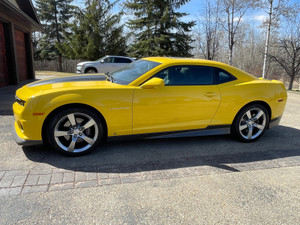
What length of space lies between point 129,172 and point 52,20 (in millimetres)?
35831

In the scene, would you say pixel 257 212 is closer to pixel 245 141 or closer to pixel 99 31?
pixel 245 141

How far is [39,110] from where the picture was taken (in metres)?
3.18

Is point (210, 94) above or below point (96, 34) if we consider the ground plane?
below

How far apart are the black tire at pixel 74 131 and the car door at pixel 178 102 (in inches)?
25.0

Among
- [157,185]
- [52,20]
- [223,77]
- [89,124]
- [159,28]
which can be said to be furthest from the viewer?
[52,20]

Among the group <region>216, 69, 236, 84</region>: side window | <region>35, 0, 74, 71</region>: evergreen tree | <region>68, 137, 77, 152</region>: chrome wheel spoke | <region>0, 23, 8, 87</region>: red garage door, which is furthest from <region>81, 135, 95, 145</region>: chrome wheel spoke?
<region>35, 0, 74, 71</region>: evergreen tree

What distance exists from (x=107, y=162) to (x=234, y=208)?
1.81 metres

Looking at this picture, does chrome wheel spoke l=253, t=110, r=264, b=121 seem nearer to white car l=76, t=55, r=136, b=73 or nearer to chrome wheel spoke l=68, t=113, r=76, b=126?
chrome wheel spoke l=68, t=113, r=76, b=126

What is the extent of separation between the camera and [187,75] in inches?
158

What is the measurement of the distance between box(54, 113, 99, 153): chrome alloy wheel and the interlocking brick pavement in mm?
447

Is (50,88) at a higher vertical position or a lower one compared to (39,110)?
higher

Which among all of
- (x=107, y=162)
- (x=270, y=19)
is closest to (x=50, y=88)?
(x=107, y=162)

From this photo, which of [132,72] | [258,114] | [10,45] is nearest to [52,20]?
[10,45]

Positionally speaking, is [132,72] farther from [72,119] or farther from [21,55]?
[21,55]
